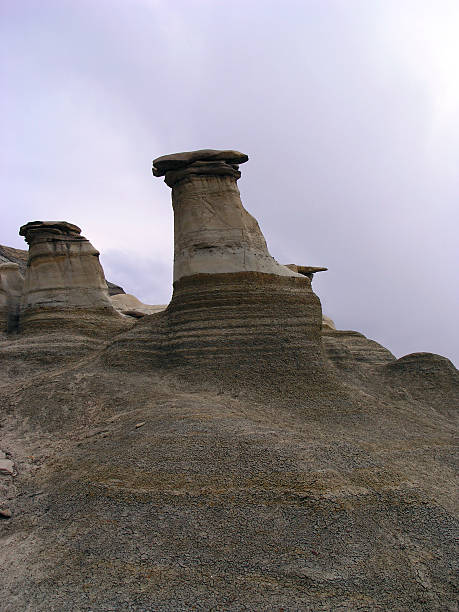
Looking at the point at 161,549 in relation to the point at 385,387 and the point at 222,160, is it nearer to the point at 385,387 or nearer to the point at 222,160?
the point at 385,387

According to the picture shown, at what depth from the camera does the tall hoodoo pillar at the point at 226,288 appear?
1065cm

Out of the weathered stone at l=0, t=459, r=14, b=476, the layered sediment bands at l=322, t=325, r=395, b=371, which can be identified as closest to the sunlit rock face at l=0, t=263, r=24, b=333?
the weathered stone at l=0, t=459, r=14, b=476

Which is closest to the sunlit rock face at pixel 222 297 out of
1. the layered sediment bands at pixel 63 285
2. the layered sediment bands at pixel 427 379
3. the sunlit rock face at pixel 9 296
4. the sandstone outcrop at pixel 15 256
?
the layered sediment bands at pixel 63 285

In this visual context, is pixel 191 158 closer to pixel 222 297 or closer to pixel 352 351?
pixel 222 297

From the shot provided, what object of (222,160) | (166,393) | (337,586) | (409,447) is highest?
(222,160)

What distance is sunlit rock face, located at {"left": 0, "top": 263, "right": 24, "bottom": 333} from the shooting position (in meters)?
14.6

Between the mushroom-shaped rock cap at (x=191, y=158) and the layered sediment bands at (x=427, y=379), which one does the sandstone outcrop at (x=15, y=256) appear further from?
the layered sediment bands at (x=427, y=379)

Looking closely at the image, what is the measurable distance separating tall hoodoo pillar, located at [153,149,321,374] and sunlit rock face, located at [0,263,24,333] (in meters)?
5.70

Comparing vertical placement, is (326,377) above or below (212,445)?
above

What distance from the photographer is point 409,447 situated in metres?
8.65

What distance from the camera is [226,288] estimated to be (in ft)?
37.9

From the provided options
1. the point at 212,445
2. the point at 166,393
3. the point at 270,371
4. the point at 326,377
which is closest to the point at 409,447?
the point at 326,377

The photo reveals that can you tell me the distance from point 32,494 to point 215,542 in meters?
3.02

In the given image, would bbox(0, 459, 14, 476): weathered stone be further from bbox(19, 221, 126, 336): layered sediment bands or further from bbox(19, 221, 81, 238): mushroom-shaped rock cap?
bbox(19, 221, 81, 238): mushroom-shaped rock cap
